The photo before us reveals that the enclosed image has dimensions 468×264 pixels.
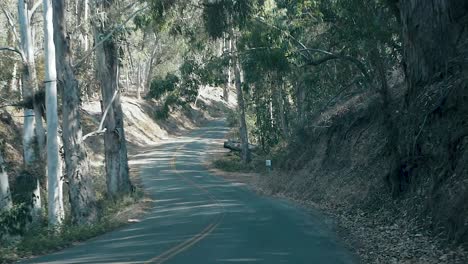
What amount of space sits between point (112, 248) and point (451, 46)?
9520 millimetres

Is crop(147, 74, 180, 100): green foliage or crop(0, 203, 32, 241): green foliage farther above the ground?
crop(147, 74, 180, 100): green foliage

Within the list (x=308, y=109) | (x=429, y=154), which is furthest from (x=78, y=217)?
(x=308, y=109)

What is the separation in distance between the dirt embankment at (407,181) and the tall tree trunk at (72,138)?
7734mm

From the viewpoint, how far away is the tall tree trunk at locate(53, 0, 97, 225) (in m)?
20.4

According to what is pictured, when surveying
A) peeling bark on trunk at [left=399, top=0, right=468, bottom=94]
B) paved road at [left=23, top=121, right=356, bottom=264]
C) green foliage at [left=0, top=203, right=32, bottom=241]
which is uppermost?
peeling bark on trunk at [left=399, top=0, right=468, bottom=94]

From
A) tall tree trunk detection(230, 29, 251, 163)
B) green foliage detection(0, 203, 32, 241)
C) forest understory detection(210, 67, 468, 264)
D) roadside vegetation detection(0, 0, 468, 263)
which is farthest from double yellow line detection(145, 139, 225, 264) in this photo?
tall tree trunk detection(230, 29, 251, 163)

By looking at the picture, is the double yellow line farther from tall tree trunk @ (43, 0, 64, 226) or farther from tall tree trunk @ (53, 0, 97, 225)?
tall tree trunk @ (43, 0, 64, 226)

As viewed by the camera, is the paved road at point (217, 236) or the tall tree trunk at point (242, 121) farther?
the tall tree trunk at point (242, 121)

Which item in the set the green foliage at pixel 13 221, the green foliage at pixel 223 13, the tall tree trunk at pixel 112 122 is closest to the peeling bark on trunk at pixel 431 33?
the green foliage at pixel 223 13

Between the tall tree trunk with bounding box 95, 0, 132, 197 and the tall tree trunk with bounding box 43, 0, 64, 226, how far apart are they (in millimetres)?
6714

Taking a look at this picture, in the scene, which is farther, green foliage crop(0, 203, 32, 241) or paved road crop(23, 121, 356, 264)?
green foliage crop(0, 203, 32, 241)

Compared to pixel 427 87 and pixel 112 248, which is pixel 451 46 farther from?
pixel 112 248

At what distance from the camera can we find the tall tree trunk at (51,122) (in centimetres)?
1980

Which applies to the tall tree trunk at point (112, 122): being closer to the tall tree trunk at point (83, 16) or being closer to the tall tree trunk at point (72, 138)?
the tall tree trunk at point (83, 16)
